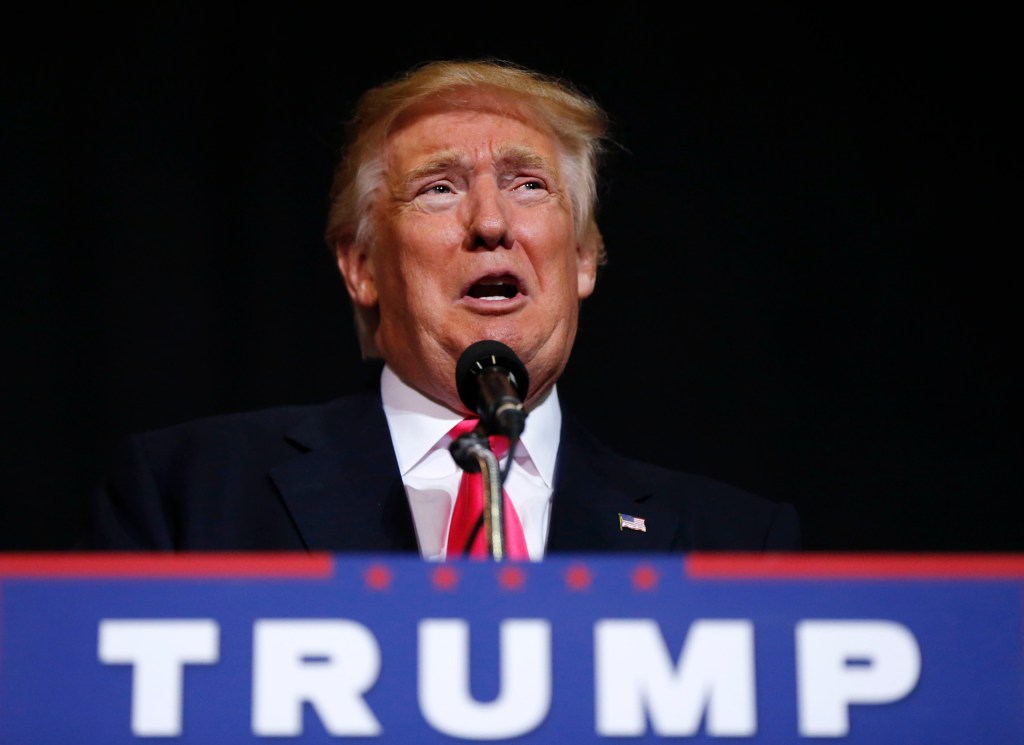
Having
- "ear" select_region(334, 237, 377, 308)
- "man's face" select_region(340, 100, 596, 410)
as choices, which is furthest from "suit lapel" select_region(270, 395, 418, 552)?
"ear" select_region(334, 237, 377, 308)

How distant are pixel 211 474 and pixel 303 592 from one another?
93 centimetres

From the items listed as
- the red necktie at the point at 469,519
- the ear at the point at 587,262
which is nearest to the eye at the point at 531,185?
the ear at the point at 587,262

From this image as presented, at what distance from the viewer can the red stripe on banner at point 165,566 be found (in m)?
0.99

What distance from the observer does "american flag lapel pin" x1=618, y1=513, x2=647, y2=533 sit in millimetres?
1904

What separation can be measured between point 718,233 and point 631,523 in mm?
1021

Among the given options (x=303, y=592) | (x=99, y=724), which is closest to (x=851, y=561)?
(x=303, y=592)

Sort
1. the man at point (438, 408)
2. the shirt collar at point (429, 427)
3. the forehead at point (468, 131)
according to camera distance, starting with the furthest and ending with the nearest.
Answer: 1. the forehead at point (468, 131)
2. the shirt collar at point (429, 427)
3. the man at point (438, 408)

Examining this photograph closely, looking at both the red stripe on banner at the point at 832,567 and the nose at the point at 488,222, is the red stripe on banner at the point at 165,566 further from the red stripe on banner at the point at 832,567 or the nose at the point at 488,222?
the nose at the point at 488,222

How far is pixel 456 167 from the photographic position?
208 centimetres

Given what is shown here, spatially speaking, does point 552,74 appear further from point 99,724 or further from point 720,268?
point 99,724

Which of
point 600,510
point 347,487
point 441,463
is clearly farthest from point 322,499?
point 600,510

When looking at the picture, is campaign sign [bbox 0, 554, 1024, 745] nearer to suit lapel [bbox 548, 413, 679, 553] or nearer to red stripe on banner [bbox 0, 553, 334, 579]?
red stripe on banner [bbox 0, 553, 334, 579]

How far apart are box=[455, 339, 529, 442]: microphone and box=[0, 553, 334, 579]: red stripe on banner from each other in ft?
1.13

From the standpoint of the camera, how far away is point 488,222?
1997 mm
